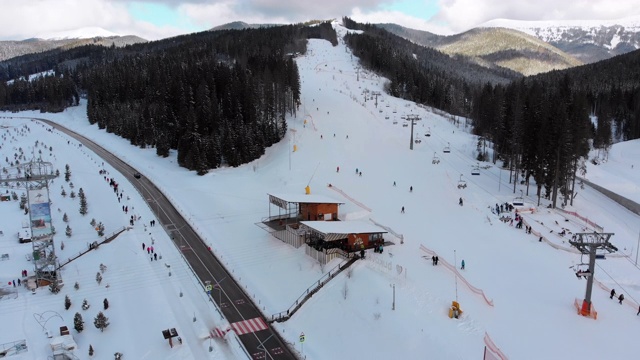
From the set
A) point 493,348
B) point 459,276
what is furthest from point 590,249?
Result: point 493,348

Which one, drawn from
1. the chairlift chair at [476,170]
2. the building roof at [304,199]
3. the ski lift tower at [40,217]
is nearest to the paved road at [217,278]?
the building roof at [304,199]

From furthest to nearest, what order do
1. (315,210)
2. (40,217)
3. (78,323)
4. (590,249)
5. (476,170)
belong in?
(476,170) → (315,210) → (40,217) → (590,249) → (78,323)

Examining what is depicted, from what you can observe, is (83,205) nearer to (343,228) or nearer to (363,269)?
(343,228)

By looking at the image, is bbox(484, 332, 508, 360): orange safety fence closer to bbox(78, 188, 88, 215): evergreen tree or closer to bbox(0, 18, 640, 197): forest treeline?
bbox(0, 18, 640, 197): forest treeline

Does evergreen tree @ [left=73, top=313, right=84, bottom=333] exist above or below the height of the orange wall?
below

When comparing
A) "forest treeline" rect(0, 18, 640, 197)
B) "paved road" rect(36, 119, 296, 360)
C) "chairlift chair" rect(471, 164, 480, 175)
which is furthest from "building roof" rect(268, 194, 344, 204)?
"chairlift chair" rect(471, 164, 480, 175)

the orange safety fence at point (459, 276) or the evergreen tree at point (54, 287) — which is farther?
the evergreen tree at point (54, 287)

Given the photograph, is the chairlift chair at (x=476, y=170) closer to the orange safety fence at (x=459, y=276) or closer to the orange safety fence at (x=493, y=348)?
the orange safety fence at (x=459, y=276)
